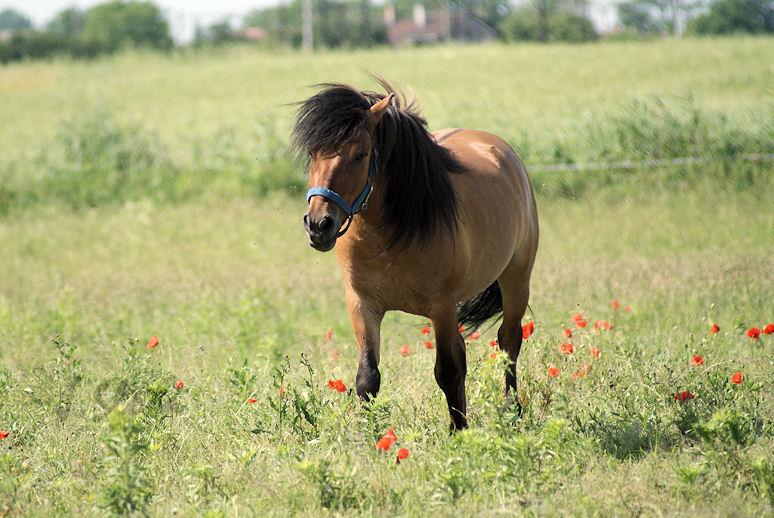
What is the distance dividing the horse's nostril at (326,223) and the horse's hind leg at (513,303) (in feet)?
7.17

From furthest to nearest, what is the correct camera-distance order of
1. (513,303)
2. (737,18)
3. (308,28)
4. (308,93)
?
(308,28)
(737,18)
(308,93)
(513,303)

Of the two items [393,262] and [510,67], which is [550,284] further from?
[510,67]

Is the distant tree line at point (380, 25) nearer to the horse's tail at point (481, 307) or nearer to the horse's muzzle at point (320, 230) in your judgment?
the horse's tail at point (481, 307)

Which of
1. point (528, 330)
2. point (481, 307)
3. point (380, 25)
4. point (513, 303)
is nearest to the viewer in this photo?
point (528, 330)

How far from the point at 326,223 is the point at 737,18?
99.7 feet

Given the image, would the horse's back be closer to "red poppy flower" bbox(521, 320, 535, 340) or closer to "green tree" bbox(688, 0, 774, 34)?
"red poppy flower" bbox(521, 320, 535, 340)

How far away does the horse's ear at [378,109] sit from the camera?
4.87 m

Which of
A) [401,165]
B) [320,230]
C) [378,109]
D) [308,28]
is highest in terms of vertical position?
[378,109]

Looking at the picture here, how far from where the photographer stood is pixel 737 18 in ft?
104

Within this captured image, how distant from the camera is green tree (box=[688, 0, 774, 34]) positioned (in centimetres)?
3133

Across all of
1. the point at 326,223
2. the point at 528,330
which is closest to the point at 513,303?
the point at 528,330

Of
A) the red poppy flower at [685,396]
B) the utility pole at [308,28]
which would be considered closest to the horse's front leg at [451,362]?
the red poppy flower at [685,396]

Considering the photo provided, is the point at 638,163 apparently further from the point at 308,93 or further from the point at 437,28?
the point at 437,28

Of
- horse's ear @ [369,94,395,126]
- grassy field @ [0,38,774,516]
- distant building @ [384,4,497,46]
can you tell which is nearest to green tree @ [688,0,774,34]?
distant building @ [384,4,497,46]
